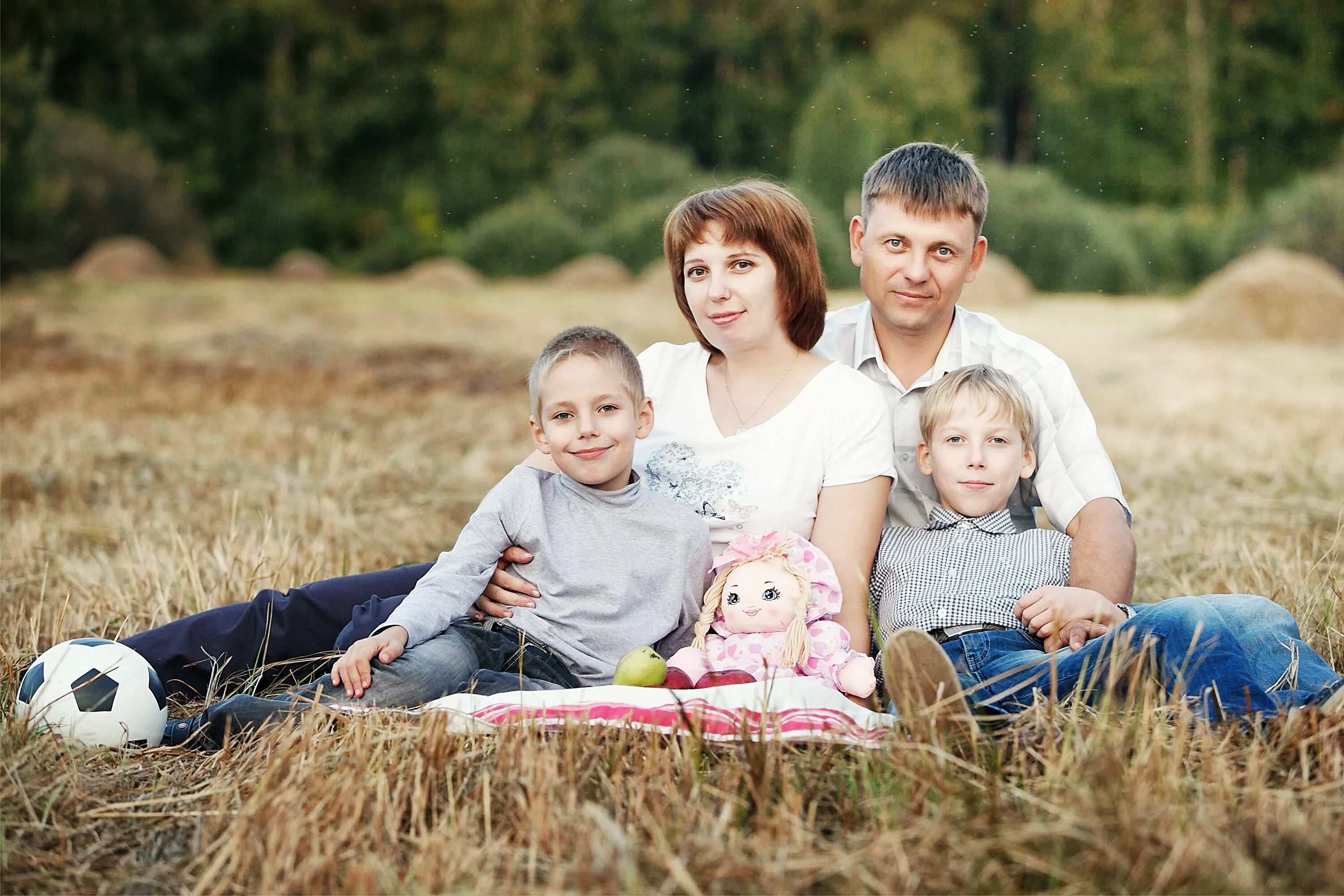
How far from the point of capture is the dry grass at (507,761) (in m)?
1.86

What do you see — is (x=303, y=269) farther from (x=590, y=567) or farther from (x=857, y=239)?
(x=590, y=567)

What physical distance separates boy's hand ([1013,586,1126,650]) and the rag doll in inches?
15.2

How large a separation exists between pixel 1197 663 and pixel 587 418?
1418 mm

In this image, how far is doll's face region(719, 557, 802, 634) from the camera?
276 centimetres

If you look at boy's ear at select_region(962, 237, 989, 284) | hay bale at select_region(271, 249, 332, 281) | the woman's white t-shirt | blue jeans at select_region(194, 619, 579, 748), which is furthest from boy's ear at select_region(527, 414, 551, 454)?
hay bale at select_region(271, 249, 332, 281)

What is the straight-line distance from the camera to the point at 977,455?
304 cm

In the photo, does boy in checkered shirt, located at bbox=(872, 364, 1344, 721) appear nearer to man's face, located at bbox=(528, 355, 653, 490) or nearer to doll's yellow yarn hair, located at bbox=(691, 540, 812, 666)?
doll's yellow yarn hair, located at bbox=(691, 540, 812, 666)

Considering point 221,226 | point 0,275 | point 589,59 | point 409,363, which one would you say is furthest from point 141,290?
point 589,59

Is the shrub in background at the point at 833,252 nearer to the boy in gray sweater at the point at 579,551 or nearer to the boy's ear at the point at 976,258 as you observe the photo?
the boy's ear at the point at 976,258

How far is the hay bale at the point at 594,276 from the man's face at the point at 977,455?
1655 cm

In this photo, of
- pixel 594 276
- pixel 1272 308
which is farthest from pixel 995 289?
pixel 594 276

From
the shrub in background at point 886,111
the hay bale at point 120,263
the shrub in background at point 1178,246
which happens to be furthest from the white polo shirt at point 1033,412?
the shrub in background at point 1178,246

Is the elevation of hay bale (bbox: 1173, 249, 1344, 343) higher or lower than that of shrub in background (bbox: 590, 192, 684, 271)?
lower

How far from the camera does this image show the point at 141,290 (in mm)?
17516
